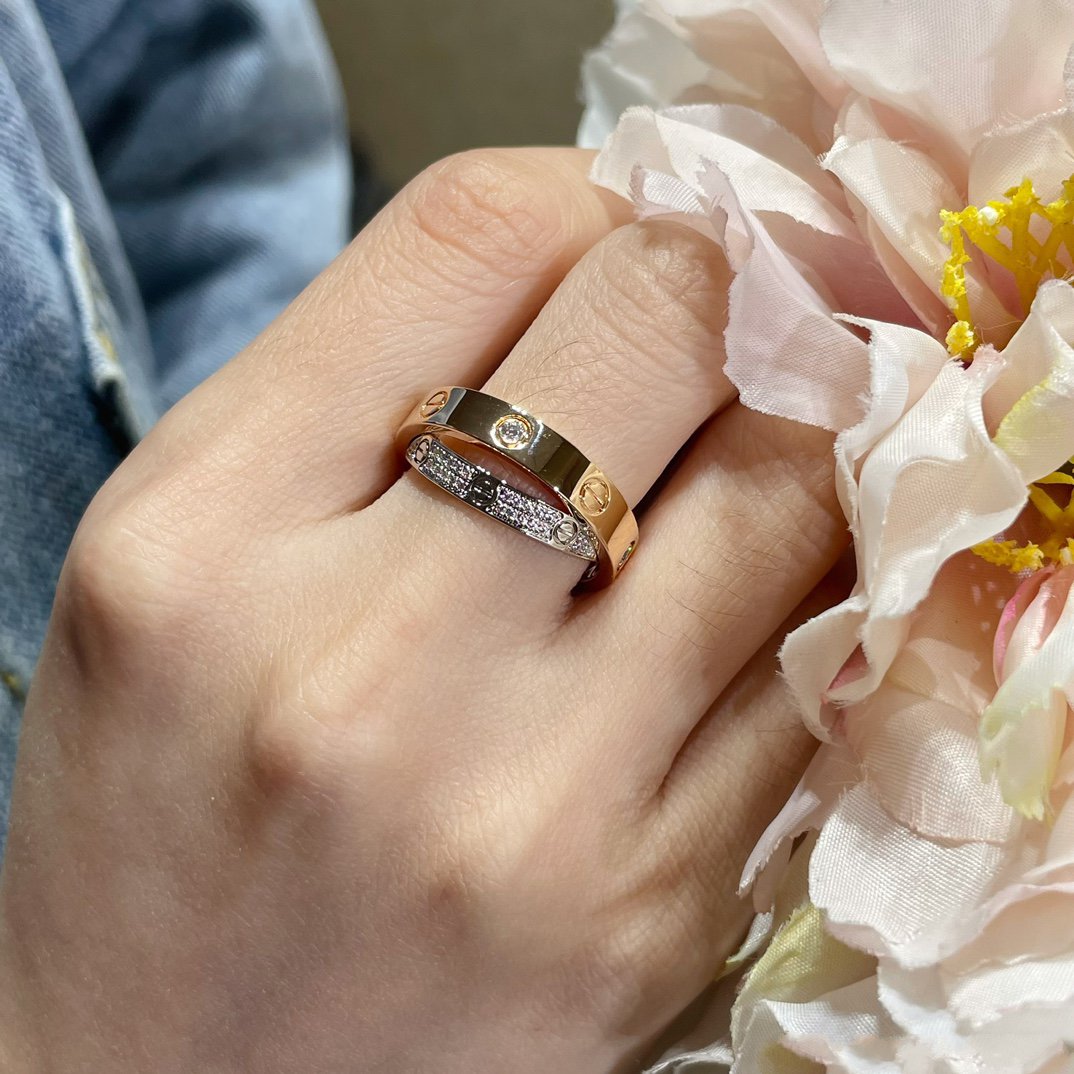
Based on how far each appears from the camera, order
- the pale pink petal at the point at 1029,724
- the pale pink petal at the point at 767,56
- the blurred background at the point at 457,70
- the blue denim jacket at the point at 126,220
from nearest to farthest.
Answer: the pale pink petal at the point at 1029,724
the pale pink petal at the point at 767,56
the blue denim jacket at the point at 126,220
the blurred background at the point at 457,70

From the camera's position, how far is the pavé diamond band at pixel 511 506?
0.46 m

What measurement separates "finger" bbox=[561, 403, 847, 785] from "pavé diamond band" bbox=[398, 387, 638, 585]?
30 millimetres

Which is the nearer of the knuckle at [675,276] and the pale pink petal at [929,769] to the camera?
the pale pink petal at [929,769]

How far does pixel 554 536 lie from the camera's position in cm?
46

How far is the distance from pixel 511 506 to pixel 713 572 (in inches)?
3.8

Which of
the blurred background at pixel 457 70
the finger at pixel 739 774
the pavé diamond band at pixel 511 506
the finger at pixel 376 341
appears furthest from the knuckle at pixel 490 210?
the blurred background at pixel 457 70

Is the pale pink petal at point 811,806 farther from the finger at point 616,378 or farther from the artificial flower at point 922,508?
the finger at point 616,378

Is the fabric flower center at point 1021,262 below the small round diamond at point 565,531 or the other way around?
the other way around

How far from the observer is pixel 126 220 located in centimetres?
94

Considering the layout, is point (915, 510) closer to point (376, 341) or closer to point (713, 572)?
point (713, 572)

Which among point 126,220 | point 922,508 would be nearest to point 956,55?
point 922,508

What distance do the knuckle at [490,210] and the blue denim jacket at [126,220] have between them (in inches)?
10.5

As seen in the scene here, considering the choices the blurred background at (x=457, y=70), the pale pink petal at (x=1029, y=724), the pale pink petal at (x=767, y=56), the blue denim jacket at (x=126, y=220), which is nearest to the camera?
the pale pink petal at (x=1029, y=724)

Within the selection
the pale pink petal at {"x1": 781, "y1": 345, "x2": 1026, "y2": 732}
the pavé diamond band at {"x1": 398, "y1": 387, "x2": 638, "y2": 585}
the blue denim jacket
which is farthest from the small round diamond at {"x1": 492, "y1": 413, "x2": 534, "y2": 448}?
the blue denim jacket
